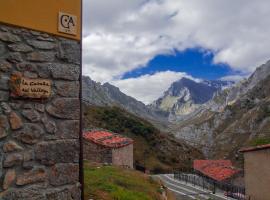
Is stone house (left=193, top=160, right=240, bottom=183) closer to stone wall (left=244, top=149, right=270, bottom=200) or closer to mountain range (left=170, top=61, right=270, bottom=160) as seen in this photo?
stone wall (left=244, top=149, right=270, bottom=200)

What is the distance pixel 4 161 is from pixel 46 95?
3.11ft

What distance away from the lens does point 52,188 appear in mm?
4949

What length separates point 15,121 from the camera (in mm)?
4676

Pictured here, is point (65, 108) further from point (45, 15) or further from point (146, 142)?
point (146, 142)

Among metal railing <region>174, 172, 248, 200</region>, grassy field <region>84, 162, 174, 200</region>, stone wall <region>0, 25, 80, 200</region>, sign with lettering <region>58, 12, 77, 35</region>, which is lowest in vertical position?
metal railing <region>174, 172, 248, 200</region>

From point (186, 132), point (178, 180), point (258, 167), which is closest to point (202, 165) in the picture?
point (178, 180)

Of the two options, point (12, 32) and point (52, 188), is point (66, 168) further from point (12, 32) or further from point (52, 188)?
point (12, 32)

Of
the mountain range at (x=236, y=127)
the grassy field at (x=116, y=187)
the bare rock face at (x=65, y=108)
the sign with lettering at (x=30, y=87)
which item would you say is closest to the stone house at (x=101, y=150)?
the grassy field at (x=116, y=187)

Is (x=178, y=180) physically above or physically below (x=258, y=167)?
below

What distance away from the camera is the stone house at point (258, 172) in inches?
685

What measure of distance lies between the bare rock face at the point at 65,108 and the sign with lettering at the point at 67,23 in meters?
0.92

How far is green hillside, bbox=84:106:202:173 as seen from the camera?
155 feet

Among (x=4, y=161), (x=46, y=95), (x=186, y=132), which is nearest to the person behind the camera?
(x=4, y=161)

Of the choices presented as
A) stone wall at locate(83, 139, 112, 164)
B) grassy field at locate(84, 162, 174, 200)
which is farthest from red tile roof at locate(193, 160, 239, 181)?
grassy field at locate(84, 162, 174, 200)
